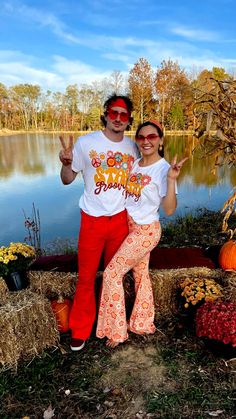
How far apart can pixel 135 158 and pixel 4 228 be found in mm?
5476

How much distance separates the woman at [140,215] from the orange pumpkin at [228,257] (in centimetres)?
105

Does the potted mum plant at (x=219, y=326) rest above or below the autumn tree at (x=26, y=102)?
below

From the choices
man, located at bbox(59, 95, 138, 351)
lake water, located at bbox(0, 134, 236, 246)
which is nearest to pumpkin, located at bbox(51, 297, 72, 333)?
man, located at bbox(59, 95, 138, 351)

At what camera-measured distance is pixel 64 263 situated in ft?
11.3

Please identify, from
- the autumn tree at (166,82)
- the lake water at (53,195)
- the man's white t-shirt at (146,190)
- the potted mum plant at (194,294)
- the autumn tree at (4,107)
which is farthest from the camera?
the autumn tree at (4,107)

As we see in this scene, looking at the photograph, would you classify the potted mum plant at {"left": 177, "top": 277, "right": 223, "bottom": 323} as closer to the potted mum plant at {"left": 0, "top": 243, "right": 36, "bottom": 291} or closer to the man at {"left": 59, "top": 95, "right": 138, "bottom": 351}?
the man at {"left": 59, "top": 95, "right": 138, "bottom": 351}

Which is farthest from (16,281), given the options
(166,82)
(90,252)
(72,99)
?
(72,99)

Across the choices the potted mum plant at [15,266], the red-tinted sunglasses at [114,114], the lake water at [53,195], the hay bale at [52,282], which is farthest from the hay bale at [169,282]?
the lake water at [53,195]

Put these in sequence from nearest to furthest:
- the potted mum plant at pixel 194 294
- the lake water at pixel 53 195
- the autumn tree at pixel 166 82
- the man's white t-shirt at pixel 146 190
Answer: the man's white t-shirt at pixel 146 190, the potted mum plant at pixel 194 294, the lake water at pixel 53 195, the autumn tree at pixel 166 82

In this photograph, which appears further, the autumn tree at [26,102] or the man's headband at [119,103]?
the autumn tree at [26,102]

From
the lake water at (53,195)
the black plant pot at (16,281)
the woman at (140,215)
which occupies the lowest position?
the lake water at (53,195)

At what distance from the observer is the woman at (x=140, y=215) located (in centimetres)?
251

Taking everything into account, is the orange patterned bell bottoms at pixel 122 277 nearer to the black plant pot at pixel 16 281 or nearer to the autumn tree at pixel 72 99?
the black plant pot at pixel 16 281

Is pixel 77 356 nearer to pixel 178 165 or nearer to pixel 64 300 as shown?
pixel 64 300
